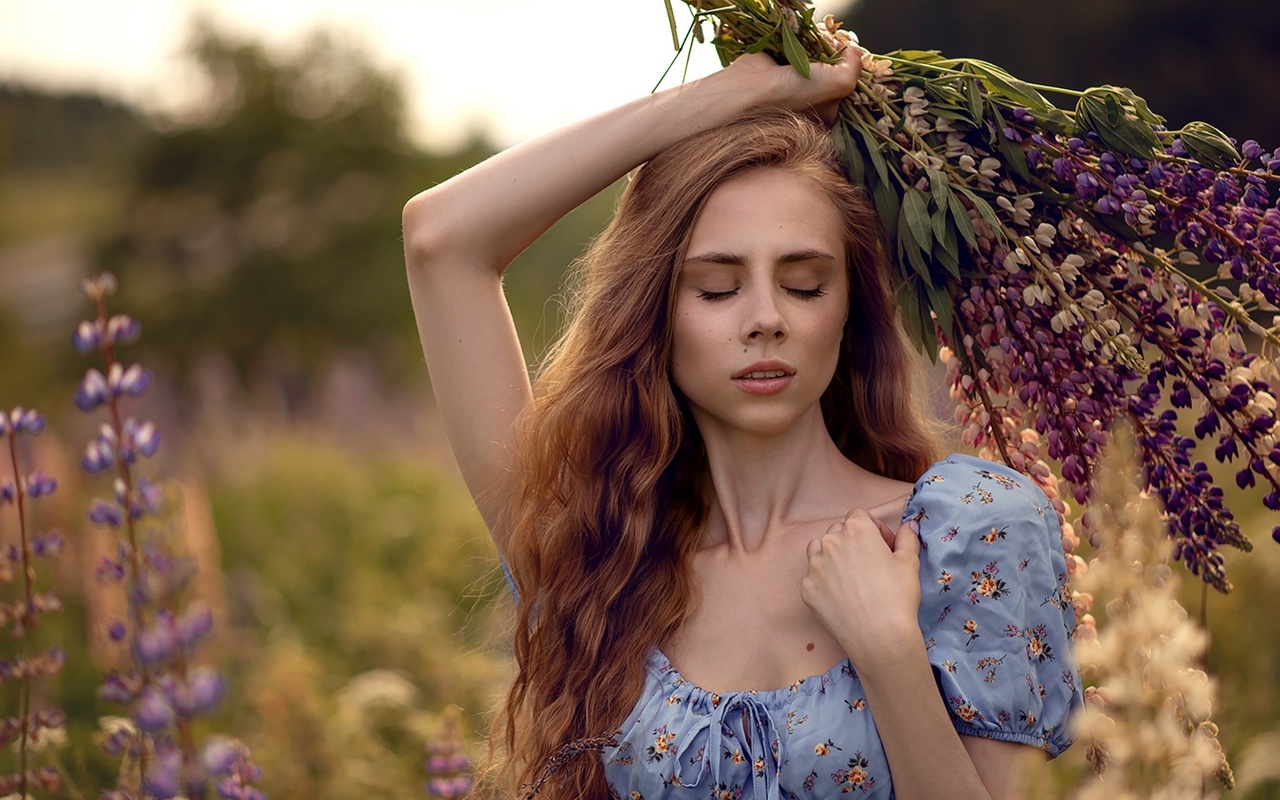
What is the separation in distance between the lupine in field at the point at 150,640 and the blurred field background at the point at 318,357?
69cm

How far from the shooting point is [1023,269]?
6.89 feet

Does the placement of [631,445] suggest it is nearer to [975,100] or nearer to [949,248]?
[949,248]

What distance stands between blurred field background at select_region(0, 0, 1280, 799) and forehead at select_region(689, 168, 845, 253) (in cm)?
99

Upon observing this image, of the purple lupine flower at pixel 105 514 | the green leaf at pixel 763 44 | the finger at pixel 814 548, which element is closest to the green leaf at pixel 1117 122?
the green leaf at pixel 763 44

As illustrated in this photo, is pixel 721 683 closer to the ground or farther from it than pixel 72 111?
closer to the ground

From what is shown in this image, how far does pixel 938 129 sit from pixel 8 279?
27931 millimetres

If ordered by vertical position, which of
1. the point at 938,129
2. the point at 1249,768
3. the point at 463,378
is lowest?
the point at 1249,768

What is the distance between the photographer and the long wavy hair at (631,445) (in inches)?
88.0

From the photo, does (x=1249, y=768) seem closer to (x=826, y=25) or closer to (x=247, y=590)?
(x=826, y=25)

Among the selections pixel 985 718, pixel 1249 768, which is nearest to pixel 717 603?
pixel 985 718

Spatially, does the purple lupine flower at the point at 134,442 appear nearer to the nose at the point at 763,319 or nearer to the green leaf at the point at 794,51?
the nose at the point at 763,319

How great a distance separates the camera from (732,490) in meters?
2.38

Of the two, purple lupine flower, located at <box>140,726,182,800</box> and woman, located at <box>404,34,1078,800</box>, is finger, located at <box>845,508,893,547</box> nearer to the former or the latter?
woman, located at <box>404,34,1078,800</box>

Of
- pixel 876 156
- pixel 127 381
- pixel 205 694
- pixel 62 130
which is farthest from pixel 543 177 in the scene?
pixel 62 130
